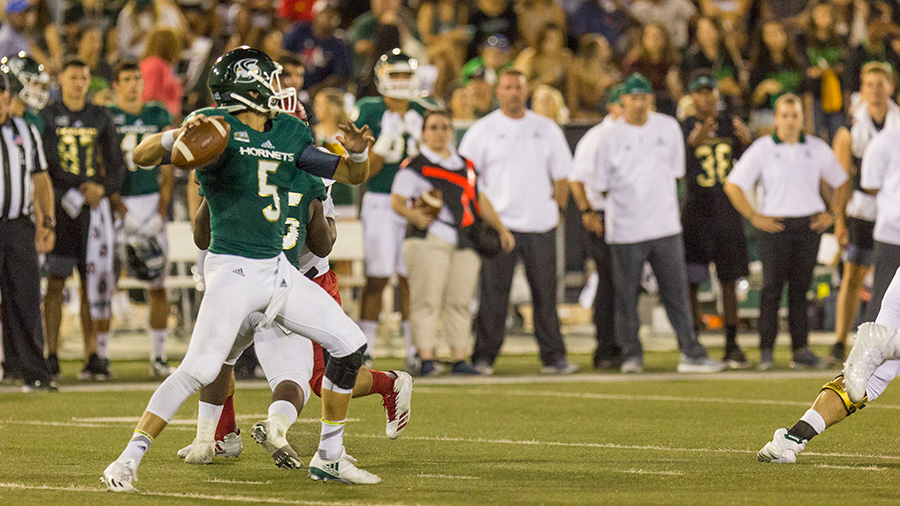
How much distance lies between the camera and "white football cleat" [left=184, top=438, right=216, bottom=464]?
272 inches

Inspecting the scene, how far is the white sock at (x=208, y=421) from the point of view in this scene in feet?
22.7

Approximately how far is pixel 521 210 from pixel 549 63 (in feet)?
17.8

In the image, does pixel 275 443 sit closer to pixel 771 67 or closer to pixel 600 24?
pixel 771 67

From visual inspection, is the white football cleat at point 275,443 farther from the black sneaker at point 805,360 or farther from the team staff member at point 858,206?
the team staff member at point 858,206

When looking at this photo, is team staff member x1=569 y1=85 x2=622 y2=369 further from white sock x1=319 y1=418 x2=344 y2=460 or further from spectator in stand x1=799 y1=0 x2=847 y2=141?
white sock x1=319 y1=418 x2=344 y2=460

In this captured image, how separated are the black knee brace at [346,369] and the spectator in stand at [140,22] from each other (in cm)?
1218

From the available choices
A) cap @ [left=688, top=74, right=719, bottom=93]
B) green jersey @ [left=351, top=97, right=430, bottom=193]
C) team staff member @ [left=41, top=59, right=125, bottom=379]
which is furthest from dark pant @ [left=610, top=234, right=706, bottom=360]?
team staff member @ [left=41, top=59, right=125, bottom=379]

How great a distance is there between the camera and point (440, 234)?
11812 mm

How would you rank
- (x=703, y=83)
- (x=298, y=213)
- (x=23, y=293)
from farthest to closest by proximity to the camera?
(x=703, y=83) → (x=23, y=293) → (x=298, y=213)

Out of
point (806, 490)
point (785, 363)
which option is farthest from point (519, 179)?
point (806, 490)

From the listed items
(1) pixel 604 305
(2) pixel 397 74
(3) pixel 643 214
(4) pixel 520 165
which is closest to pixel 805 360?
(1) pixel 604 305

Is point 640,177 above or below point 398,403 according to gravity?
above

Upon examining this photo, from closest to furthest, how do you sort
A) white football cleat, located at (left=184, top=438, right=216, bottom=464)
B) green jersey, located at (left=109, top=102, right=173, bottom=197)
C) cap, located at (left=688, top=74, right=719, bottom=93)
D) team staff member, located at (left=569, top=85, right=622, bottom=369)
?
white football cleat, located at (left=184, top=438, right=216, bottom=464) → green jersey, located at (left=109, top=102, right=173, bottom=197) → team staff member, located at (left=569, top=85, right=622, bottom=369) → cap, located at (left=688, top=74, right=719, bottom=93)

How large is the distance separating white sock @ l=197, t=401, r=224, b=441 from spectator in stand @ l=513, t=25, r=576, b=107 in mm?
10521
